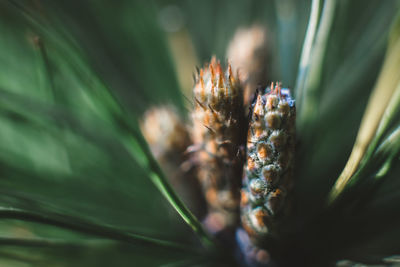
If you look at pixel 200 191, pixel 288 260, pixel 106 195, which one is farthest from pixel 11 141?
pixel 288 260

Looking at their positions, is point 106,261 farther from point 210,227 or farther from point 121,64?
point 121,64

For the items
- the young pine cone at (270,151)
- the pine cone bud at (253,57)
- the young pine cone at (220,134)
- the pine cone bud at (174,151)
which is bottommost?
the young pine cone at (270,151)

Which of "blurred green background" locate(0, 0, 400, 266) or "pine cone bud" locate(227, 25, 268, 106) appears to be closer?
"blurred green background" locate(0, 0, 400, 266)

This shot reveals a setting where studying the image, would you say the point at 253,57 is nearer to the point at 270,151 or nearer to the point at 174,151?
the point at 174,151

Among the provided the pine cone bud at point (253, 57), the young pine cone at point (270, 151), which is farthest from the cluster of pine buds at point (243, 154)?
the pine cone bud at point (253, 57)

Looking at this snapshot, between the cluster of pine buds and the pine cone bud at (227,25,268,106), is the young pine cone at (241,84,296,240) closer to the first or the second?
the cluster of pine buds

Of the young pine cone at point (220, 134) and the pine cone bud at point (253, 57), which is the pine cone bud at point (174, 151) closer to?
the young pine cone at point (220, 134)

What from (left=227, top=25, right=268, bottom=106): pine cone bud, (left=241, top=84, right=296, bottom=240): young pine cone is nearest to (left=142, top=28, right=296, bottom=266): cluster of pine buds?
(left=241, top=84, right=296, bottom=240): young pine cone
